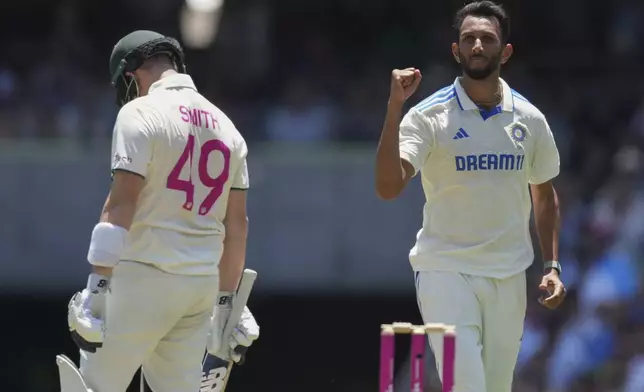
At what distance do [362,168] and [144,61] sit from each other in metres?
6.66

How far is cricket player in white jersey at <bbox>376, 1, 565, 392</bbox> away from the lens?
259 inches

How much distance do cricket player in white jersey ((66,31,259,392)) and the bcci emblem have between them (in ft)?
3.88

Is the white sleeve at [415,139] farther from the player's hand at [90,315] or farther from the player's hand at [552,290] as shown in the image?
the player's hand at [90,315]

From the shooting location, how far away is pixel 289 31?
15789mm

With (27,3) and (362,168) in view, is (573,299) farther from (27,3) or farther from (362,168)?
(27,3)

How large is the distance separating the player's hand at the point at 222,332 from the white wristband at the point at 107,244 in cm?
90

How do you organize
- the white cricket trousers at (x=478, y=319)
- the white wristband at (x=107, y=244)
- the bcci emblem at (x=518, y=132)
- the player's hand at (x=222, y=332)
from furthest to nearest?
the player's hand at (x=222, y=332) → the bcci emblem at (x=518, y=132) → the white cricket trousers at (x=478, y=319) → the white wristband at (x=107, y=244)

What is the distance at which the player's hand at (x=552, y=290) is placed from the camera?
6750 mm

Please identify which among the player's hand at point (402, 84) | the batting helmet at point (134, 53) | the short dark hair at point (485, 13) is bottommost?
Result: the player's hand at point (402, 84)

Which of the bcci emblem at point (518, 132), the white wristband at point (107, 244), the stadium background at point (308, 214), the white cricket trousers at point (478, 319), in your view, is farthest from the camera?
the stadium background at point (308, 214)

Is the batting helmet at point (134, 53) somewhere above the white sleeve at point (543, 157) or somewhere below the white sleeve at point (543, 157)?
above

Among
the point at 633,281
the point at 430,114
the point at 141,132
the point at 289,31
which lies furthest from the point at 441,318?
the point at 289,31

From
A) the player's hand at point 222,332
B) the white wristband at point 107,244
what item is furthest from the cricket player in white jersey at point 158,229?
the player's hand at point 222,332

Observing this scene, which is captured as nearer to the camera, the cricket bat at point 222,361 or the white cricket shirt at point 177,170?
the white cricket shirt at point 177,170
